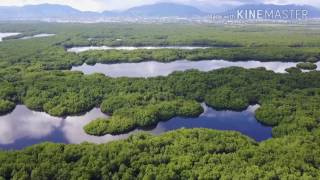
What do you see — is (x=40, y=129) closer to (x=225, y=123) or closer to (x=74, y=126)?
(x=74, y=126)

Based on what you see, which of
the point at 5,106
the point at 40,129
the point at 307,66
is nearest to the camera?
the point at 40,129

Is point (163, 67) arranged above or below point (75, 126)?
above

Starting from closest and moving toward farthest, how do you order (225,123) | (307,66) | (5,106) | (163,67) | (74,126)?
(74,126) → (225,123) → (5,106) → (307,66) → (163,67)

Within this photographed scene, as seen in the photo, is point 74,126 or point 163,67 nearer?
point 74,126

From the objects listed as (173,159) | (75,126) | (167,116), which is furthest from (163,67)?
(173,159)

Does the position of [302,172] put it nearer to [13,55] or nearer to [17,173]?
[17,173]

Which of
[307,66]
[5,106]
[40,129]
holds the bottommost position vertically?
[40,129]

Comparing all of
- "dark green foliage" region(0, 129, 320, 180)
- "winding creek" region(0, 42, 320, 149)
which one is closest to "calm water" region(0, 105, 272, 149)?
"winding creek" region(0, 42, 320, 149)

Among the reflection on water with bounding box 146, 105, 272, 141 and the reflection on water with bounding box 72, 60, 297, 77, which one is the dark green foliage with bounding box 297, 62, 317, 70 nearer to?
the reflection on water with bounding box 72, 60, 297, 77
